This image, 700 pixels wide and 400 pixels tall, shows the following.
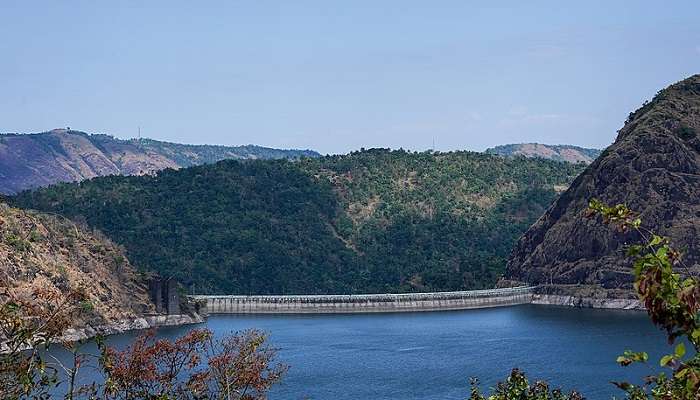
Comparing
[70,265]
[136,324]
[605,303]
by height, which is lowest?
[605,303]

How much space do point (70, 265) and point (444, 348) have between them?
5362 cm

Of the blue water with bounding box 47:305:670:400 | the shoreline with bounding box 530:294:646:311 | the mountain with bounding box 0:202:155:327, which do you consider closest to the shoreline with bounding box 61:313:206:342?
the mountain with bounding box 0:202:155:327

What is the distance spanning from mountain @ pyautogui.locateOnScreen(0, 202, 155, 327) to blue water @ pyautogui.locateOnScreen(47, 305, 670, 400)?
8.25m

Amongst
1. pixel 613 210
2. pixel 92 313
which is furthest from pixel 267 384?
pixel 92 313

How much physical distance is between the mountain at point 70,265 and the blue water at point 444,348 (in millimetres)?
8251

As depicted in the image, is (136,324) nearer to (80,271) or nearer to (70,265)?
(80,271)

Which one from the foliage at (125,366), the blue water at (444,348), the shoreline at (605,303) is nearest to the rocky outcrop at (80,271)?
the blue water at (444,348)

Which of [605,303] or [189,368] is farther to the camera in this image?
[605,303]

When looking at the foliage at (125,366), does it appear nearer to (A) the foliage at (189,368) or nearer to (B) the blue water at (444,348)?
(A) the foliage at (189,368)

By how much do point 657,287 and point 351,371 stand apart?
10495cm

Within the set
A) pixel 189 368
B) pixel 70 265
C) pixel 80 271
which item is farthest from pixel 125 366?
pixel 80 271

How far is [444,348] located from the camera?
140875mm

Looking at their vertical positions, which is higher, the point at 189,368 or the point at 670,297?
the point at 670,297

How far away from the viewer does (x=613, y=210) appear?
18578mm
